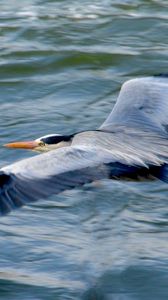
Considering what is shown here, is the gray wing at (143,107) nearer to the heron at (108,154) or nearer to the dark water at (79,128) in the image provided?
the heron at (108,154)

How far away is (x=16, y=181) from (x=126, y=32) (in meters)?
6.38

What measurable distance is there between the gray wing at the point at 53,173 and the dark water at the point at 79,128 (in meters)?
0.66

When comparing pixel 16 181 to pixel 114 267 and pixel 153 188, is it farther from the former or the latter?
pixel 153 188

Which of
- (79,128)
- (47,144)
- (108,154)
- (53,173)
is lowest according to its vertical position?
(53,173)

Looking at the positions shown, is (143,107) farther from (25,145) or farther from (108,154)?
(108,154)

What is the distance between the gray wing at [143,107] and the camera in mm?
9258

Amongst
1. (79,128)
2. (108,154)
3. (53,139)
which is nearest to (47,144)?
(53,139)

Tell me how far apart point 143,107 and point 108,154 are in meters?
1.54

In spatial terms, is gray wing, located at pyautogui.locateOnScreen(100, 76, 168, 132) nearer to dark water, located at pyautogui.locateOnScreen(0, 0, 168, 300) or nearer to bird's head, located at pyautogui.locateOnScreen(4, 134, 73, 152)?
bird's head, located at pyautogui.locateOnScreen(4, 134, 73, 152)

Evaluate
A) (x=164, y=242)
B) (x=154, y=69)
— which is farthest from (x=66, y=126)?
(x=164, y=242)

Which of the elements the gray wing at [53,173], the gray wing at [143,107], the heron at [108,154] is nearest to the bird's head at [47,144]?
the heron at [108,154]

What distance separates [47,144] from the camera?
30.2ft

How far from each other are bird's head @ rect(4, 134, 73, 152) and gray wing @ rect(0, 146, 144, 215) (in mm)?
939

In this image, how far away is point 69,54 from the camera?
12.9m
